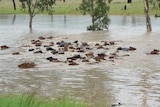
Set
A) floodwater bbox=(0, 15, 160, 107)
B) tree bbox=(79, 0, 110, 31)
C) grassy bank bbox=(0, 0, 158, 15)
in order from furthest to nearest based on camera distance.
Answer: grassy bank bbox=(0, 0, 158, 15) < tree bbox=(79, 0, 110, 31) < floodwater bbox=(0, 15, 160, 107)

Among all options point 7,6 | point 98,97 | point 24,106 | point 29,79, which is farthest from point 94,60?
point 7,6

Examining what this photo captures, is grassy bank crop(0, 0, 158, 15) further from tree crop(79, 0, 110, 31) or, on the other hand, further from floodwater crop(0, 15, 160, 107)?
floodwater crop(0, 15, 160, 107)

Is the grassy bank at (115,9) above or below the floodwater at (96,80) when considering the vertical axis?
below

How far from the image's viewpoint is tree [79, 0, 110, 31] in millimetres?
38688

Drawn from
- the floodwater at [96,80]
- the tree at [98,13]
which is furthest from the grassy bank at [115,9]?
the floodwater at [96,80]

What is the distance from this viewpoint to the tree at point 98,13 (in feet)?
127

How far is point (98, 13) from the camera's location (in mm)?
38719

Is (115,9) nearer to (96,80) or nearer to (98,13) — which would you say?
(98,13)

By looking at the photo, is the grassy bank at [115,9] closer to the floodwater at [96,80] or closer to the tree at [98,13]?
the tree at [98,13]

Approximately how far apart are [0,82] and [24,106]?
6.81 m

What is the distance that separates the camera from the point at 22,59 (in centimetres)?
1888

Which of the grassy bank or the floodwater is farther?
the grassy bank

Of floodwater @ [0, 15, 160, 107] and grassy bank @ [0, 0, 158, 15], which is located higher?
floodwater @ [0, 15, 160, 107]

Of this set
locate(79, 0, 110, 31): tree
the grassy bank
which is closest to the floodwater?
locate(79, 0, 110, 31): tree
